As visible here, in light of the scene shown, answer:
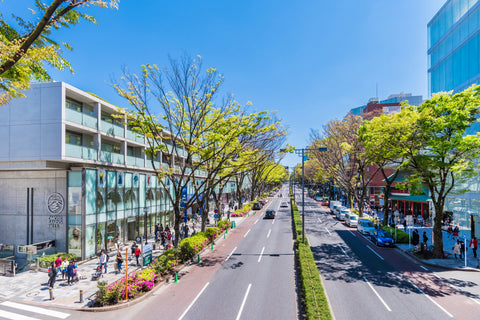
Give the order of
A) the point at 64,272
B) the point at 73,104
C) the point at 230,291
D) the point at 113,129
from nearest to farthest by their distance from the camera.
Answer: the point at 230,291, the point at 64,272, the point at 73,104, the point at 113,129

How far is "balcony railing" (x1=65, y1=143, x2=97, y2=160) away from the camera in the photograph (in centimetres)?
1894

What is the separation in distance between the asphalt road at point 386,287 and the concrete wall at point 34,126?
1980 centimetres

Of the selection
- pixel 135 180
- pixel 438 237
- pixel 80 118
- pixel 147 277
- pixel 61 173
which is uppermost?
pixel 80 118

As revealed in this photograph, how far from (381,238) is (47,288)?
83.7 ft

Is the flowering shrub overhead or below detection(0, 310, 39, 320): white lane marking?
overhead

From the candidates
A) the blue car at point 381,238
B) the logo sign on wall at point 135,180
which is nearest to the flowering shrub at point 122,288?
the logo sign on wall at point 135,180

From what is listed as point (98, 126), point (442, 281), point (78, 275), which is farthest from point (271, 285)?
point (98, 126)

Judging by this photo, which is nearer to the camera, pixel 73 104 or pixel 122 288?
pixel 122 288

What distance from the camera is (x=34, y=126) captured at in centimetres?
1883

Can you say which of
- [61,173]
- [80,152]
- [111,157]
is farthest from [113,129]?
[61,173]

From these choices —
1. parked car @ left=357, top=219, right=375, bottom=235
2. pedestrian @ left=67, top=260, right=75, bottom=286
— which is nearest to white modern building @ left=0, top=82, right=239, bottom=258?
pedestrian @ left=67, top=260, right=75, bottom=286

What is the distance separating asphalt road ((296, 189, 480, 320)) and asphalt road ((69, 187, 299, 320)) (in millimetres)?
2405

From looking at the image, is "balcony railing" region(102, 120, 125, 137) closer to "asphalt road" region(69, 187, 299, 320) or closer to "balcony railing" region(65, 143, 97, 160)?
"balcony railing" region(65, 143, 97, 160)

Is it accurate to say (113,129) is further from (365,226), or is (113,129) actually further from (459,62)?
(459,62)
